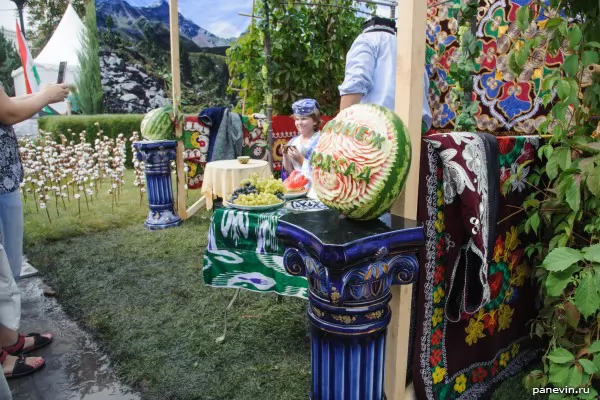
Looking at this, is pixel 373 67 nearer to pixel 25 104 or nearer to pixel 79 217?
pixel 25 104

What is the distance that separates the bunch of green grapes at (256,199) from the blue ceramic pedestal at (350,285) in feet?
1.96

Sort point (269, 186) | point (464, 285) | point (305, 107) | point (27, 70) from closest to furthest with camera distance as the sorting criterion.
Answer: point (464, 285) → point (269, 186) → point (27, 70) → point (305, 107)

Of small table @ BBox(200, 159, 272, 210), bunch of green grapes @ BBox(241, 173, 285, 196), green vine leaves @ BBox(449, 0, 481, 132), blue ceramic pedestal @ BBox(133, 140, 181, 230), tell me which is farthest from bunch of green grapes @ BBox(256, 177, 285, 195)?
blue ceramic pedestal @ BBox(133, 140, 181, 230)

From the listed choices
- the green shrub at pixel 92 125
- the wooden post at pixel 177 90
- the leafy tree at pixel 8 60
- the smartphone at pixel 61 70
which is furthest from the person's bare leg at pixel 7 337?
the leafy tree at pixel 8 60

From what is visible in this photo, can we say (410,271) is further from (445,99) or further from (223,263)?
(445,99)

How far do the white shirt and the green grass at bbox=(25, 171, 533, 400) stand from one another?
63.0 inches

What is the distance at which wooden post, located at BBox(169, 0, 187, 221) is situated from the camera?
4.98 meters

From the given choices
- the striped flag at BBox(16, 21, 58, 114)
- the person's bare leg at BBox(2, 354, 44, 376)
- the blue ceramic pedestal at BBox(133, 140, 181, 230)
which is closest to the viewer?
the person's bare leg at BBox(2, 354, 44, 376)

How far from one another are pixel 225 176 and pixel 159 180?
4.16 feet

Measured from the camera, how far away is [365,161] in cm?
135

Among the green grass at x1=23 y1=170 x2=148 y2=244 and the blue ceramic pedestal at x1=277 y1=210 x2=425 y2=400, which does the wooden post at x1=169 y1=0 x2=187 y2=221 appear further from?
the blue ceramic pedestal at x1=277 y1=210 x2=425 y2=400

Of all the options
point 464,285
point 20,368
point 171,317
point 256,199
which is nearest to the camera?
point 464,285

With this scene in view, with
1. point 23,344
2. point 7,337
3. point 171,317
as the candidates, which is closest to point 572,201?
point 171,317

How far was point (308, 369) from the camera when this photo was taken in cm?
235
